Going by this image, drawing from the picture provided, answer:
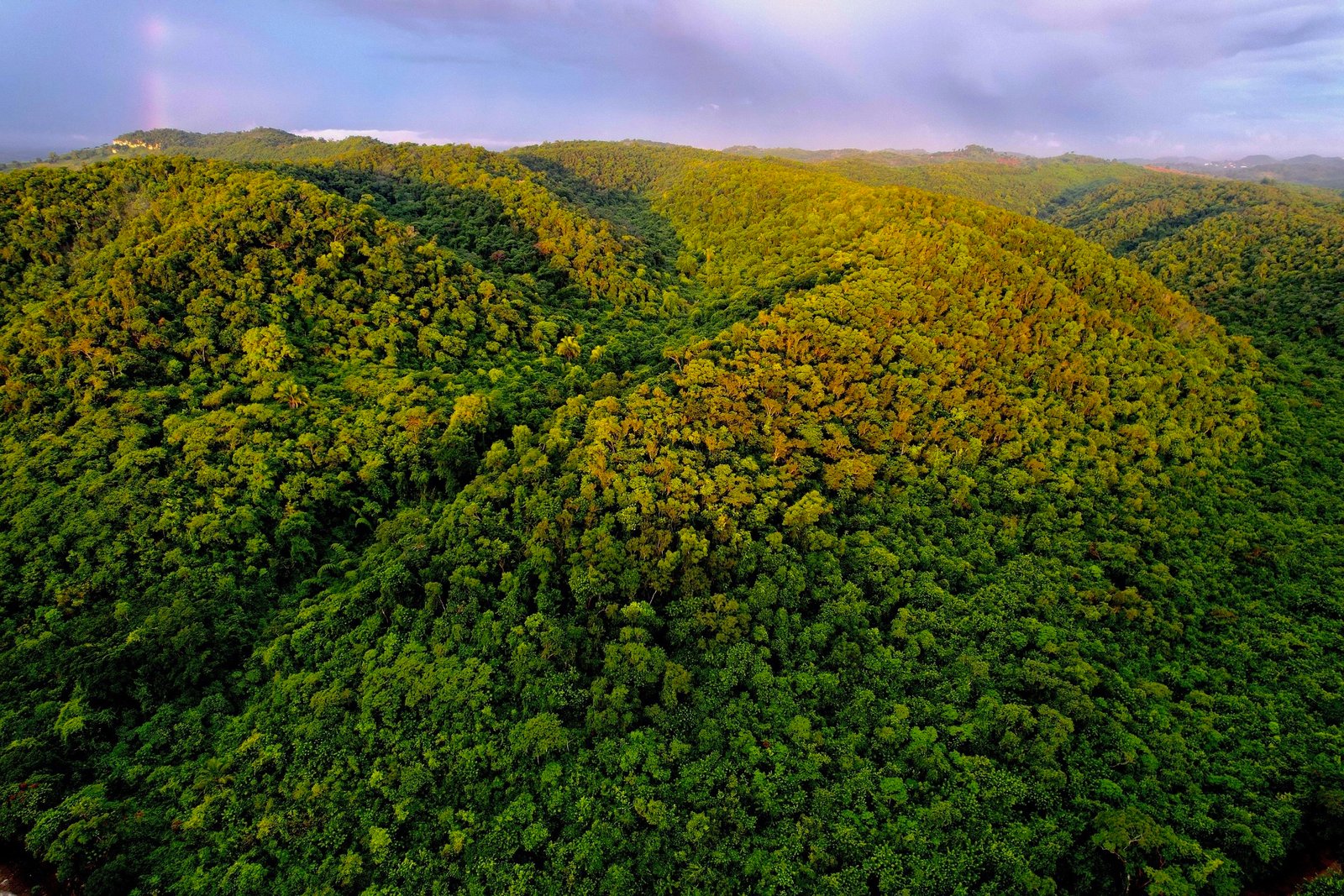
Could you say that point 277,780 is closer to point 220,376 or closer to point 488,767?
point 488,767

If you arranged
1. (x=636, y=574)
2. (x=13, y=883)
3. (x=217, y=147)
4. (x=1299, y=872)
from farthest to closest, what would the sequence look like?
(x=217, y=147) → (x=636, y=574) → (x=1299, y=872) → (x=13, y=883)

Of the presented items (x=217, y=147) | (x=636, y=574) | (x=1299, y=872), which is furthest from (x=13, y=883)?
(x=217, y=147)

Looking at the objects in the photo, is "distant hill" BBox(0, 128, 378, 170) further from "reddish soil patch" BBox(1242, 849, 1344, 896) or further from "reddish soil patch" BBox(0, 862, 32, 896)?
"reddish soil patch" BBox(1242, 849, 1344, 896)

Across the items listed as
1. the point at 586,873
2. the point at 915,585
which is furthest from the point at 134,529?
the point at 915,585

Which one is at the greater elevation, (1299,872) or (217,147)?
(217,147)

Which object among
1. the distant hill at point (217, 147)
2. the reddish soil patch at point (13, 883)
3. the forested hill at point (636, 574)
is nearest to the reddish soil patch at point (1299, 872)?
the forested hill at point (636, 574)

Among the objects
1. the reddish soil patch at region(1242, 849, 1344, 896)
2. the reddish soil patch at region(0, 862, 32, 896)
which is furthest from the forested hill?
the reddish soil patch at region(0, 862, 32, 896)

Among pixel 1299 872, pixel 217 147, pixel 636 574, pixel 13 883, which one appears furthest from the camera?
pixel 217 147

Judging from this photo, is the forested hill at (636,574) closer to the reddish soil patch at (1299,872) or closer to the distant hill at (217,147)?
the reddish soil patch at (1299,872)

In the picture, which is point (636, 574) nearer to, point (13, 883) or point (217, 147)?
point (13, 883)

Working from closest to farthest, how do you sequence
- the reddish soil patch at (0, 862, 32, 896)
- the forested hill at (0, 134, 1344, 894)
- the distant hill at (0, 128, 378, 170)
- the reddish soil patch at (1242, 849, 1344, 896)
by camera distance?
the reddish soil patch at (0, 862, 32, 896) → the reddish soil patch at (1242, 849, 1344, 896) → the forested hill at (0, 134, 1344, 894) → the distant hill at (0, 128, 378, 170)
